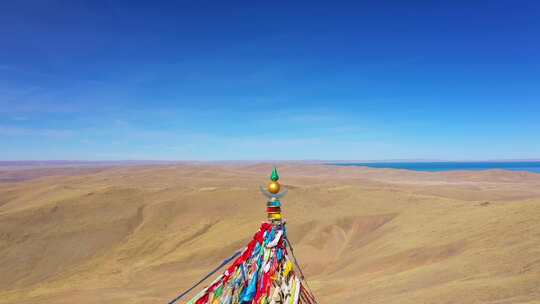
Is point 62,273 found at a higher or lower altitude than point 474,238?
lower

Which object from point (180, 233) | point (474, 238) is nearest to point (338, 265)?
point (474, 238)

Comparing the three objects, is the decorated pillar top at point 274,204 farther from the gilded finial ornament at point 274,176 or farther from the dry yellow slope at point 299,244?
the dry yellow slope at point 299,244

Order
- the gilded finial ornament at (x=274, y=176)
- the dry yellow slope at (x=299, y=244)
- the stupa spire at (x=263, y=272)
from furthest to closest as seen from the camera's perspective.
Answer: the dry yellow slope at (x=299, y=244) < the gilded finial ornament at (x=274, y=176) < the stupa spire at (x=263, y=272)

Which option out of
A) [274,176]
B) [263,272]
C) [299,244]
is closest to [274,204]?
[274,176]

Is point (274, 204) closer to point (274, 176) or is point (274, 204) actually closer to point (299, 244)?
point (274, 176)

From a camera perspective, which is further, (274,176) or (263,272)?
(274,176)

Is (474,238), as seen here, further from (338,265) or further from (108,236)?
(108,236)

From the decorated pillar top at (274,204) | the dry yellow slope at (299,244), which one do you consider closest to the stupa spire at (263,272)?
the decorated pillar top at (274,204)

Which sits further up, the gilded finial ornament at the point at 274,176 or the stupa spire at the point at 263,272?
the gilded finial ornament at the point at 274,176
